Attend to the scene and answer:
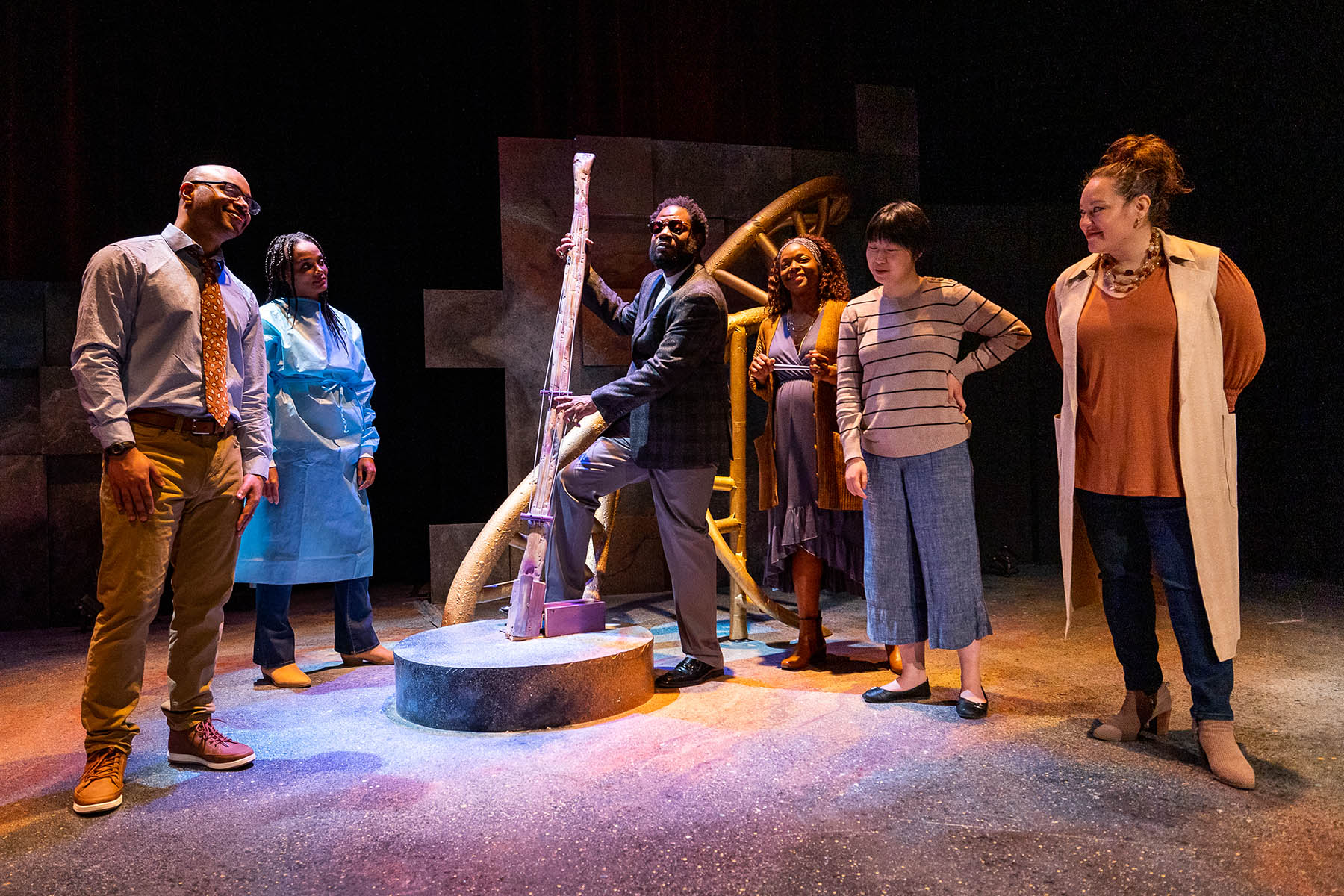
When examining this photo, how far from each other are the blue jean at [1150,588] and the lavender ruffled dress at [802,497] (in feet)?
3.10

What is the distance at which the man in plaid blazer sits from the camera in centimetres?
277

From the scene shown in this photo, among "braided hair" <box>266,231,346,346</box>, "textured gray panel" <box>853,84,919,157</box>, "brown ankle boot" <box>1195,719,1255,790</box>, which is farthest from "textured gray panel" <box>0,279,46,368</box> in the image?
"brown ankle boot" <box>1195,719,1255,790</box>

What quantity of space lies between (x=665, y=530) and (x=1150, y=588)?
4.67ft

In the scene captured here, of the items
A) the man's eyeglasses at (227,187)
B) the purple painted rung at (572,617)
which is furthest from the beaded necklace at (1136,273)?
the man's eyeglasses at (227,187)

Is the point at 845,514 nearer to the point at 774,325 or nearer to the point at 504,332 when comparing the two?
Result: the point at 774,325

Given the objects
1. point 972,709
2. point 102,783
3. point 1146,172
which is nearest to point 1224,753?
point 972,709

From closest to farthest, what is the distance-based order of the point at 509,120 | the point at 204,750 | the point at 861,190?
the point at 204,750, the point at 509,120, the point at 861,190

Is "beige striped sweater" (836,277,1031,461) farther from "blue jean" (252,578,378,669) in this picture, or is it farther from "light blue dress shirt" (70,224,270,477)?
"blue jean" (252,578,378,669)

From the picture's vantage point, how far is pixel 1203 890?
1.42 m

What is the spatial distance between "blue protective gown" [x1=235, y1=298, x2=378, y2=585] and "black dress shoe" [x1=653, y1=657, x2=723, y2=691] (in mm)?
1203

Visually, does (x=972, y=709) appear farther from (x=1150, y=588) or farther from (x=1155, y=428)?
(x=1155, y=428)

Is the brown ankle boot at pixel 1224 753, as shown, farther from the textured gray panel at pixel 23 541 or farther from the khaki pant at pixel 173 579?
the textured gray panel at pixel 23 541

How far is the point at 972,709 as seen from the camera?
2.41m

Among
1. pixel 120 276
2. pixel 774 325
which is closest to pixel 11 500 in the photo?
pixel 120 276
